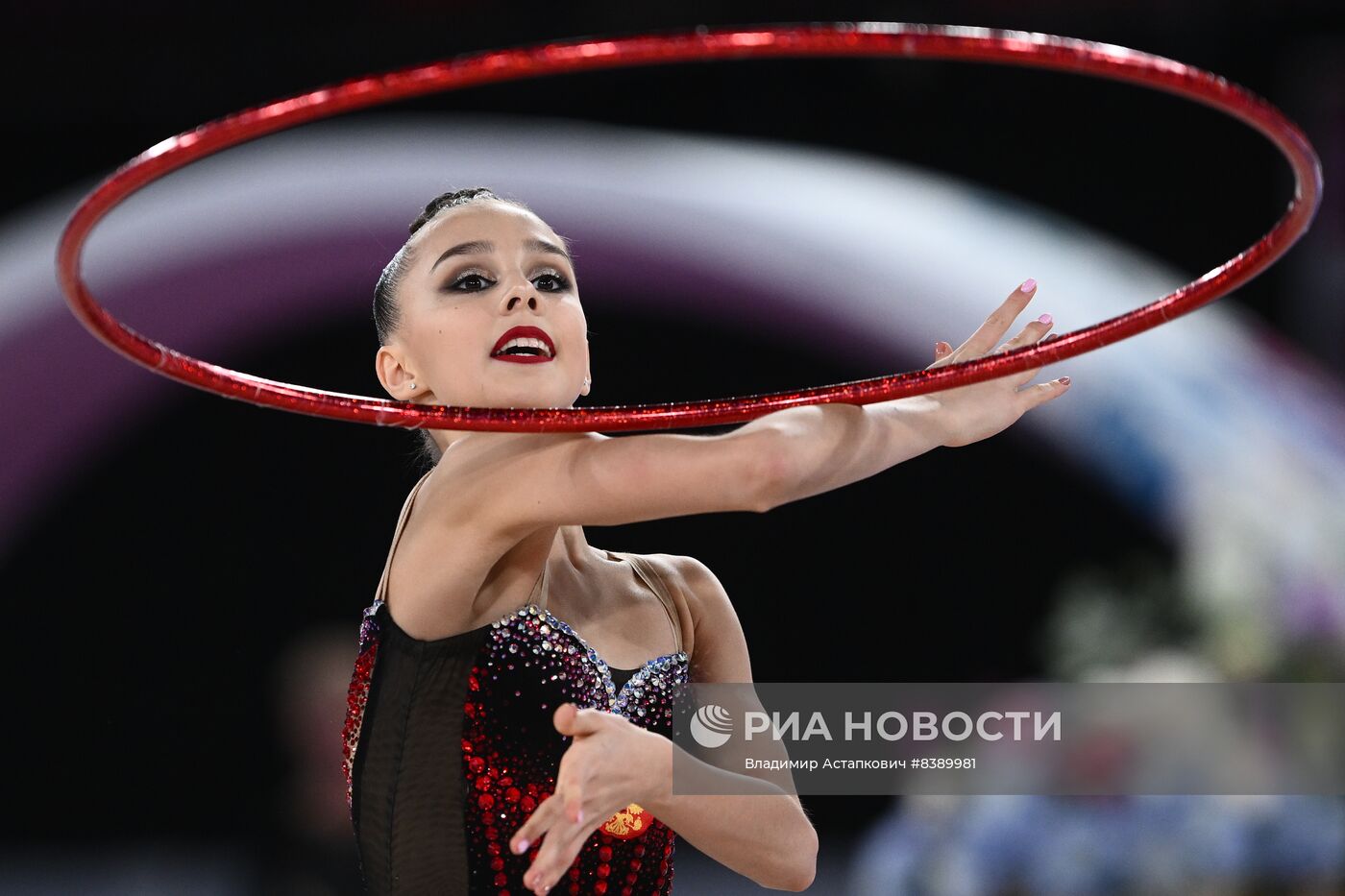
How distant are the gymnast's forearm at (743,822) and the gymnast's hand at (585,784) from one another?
4cm

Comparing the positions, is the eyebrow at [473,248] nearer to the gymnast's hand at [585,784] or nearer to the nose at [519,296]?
the nose at [519,296]

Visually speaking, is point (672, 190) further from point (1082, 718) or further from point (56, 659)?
point (56, 659)

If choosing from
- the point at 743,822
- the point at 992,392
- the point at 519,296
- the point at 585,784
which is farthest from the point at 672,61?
the point at 743,822

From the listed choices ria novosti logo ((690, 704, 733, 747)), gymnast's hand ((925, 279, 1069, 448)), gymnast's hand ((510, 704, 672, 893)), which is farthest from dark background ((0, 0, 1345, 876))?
gymnast's hand ((510, 704, 672, 893))

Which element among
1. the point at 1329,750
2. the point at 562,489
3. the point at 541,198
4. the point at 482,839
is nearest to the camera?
the point at 562,489

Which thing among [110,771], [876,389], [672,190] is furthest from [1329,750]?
[110,771]

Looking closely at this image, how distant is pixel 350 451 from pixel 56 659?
124 cm

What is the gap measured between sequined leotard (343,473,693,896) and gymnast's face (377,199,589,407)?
26 cm

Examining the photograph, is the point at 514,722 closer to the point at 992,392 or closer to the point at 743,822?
the point at 743,822

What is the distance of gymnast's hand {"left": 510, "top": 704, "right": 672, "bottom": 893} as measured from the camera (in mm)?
1494

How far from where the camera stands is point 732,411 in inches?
66.7

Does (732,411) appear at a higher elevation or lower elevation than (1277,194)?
lower

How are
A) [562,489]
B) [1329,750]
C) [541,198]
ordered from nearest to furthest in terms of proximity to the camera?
[562,489], [1329,750], [541,198]

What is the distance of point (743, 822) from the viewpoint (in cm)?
177
